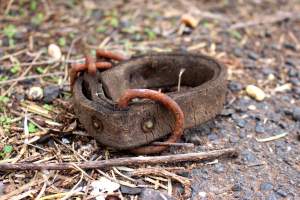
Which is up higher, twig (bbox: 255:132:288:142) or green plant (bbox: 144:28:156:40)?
green plant (bbox: 144:28:156:40)

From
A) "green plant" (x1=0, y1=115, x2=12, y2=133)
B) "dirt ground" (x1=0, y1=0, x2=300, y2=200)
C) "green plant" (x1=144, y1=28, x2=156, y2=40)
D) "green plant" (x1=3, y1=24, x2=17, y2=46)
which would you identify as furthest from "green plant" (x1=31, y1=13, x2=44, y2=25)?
"green plant" (x1=0, y1=115, x2=12, y2=133)

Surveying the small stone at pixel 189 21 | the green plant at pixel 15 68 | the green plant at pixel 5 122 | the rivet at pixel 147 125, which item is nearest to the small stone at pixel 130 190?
the rivet at pixel 147 125

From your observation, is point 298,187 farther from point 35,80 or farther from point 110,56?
point 35,80

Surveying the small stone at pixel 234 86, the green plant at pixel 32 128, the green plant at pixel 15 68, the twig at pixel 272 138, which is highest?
the green plant at pixel 15 68

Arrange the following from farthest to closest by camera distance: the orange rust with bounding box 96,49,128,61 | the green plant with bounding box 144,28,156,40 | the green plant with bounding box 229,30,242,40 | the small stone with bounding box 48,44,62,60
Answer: the green plant with bounding box 229,30,242,40 → the green plant with bounding box 144,28,156,40 → the small stone with bounding box 48,44,62,60 → the orange rust with bounding box 96,49,128,61

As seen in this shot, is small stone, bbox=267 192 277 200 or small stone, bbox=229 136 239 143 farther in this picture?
small stone, bbox=229 136 239 143

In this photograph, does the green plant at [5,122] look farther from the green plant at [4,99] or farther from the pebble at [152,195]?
the pebble at [152,195]

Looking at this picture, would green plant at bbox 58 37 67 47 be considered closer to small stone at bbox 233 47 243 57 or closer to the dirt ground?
the dirt ground
